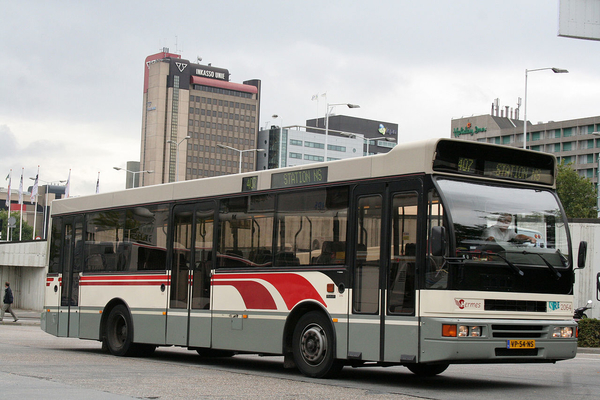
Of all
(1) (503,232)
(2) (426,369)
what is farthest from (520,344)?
(2) (426,369)

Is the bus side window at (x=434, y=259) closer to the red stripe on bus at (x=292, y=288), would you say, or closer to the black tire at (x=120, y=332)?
the red stripe on bus at (x=292, y=288)

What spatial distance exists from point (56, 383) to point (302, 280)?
385 centimetres

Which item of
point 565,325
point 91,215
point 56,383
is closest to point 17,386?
point 56,383

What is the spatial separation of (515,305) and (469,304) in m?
0.78

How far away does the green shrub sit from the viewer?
24062 mm

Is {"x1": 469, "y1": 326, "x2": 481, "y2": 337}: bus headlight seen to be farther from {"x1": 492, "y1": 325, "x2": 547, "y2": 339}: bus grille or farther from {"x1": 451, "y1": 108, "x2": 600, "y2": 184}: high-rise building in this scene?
{"x1": 451, "y1": 108, "x2": 600, "y2": 184}: high-rise building

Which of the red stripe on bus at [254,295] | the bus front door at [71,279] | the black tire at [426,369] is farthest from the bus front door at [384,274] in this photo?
the bus front door at [71,279]

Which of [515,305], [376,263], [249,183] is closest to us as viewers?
[515,305]

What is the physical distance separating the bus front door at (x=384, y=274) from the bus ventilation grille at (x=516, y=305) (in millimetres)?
989

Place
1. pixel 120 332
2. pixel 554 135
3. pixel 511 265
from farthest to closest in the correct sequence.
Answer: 1. pixel 554 135
2. pixel 120 332
3. pixel 511 265

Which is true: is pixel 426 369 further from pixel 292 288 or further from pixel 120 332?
pixel 120 332

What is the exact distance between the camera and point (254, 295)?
45.0 ft

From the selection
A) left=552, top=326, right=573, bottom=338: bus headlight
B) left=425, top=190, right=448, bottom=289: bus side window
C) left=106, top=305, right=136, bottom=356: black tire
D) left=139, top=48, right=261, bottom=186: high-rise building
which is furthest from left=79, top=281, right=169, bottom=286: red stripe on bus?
left=139, top=48, right=261, bottom=186: high-rise building

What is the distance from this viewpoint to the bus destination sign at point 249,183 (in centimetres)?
1409
